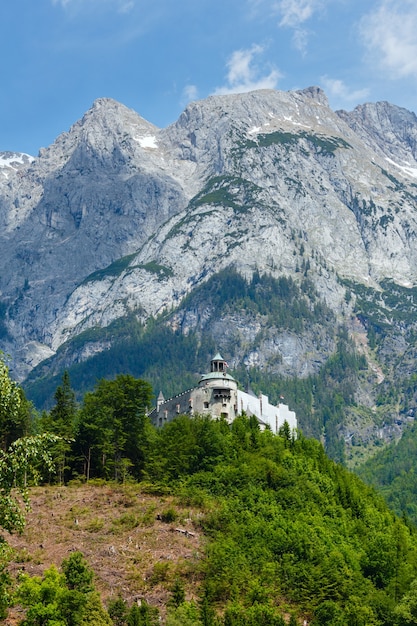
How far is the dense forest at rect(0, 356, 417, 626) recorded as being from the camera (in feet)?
242

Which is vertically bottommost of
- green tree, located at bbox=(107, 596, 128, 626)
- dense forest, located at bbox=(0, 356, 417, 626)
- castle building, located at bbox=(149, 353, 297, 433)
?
green tree, located at bbox=(107, 596, 128, 626)

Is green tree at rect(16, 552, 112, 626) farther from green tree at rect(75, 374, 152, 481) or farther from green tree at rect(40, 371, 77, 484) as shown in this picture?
green tree at rect(75, 374, 152, 481)

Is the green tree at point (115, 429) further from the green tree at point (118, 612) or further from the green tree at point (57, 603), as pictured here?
the green tree at point (57, 603)

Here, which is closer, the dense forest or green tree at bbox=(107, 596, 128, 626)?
green tree at bbox=(107, 596, 128, 626)

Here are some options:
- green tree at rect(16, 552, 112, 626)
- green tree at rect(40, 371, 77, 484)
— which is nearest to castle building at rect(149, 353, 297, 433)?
green tree at rect(40, 371, 77, 484)

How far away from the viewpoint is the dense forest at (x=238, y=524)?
7369 centimetres

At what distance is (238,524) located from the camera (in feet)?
320

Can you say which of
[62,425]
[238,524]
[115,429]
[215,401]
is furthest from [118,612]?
[215,401]

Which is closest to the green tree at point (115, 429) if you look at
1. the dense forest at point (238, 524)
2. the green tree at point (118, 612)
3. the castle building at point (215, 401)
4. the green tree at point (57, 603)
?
the dense forest at point (238, 524)

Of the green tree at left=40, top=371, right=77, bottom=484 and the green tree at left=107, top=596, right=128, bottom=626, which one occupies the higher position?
the green tree at left=40, top=371, right=77, bottom=484

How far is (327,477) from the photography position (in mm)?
122688

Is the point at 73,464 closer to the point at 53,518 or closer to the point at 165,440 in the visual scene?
the point at 165,440

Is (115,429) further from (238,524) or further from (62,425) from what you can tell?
(238,524)

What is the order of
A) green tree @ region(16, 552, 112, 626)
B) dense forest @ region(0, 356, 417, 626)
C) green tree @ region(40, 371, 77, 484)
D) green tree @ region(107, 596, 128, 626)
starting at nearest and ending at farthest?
green tree @ region(16, 552, 112, 626) → green tree @ region(107, 596, 128, 626) → dense forest @ region(0, 356, 417, 626) → green tree @ region(40, 371, 77, 484)
